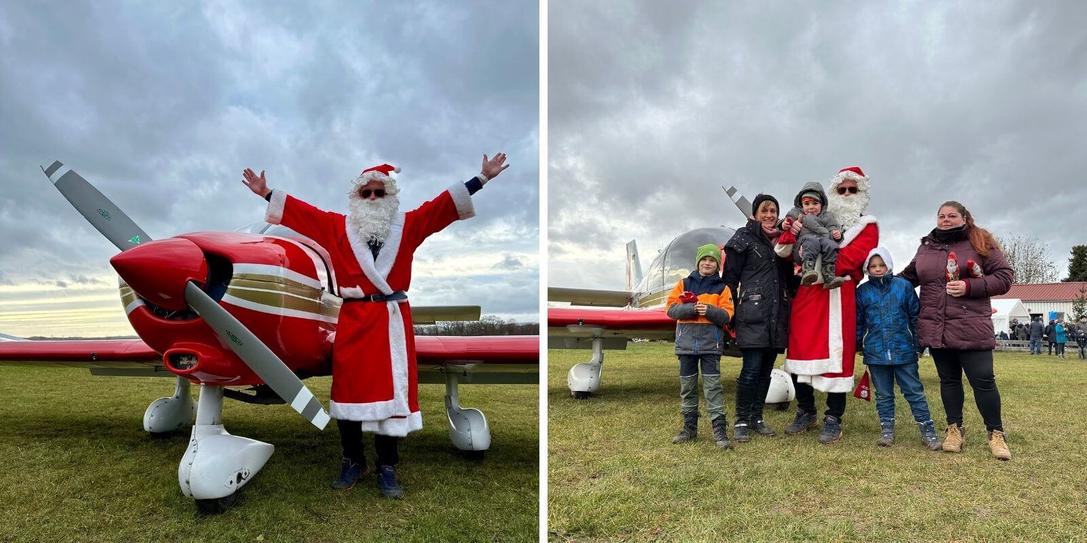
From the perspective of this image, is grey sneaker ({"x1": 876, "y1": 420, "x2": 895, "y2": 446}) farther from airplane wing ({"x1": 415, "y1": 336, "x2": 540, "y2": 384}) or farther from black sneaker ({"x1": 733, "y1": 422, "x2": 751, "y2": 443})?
airplane wing ({"x1": 415, "y1": 336, "x2": 540, "y2": 384})

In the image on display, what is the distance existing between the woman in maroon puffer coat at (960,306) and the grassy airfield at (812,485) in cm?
28

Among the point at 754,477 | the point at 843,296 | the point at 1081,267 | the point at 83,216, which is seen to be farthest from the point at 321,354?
the point at 1081,267

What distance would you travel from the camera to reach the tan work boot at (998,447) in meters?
3.49

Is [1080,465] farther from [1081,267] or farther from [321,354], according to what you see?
[1081,267]

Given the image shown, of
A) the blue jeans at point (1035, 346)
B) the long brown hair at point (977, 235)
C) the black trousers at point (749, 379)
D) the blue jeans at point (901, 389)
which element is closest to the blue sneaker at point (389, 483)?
the black trousers at point (749, 379)

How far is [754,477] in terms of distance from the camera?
3.09 m

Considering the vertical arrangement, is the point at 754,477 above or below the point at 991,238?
below

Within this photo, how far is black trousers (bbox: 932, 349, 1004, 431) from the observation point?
3773mm

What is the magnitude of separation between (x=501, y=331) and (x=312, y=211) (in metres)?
2.36

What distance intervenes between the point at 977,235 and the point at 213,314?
4826 mm

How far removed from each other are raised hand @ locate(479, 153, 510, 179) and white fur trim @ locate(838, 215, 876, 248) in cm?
252

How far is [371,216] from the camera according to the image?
12.0 feet

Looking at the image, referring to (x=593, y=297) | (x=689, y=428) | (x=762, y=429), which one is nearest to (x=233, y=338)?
(x=689, y=428)

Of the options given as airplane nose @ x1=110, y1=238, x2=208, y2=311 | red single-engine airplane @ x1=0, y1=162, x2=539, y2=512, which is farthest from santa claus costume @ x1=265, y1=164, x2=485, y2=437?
airplane nose @ x1=110, y1=238, x2=208, y2=311
